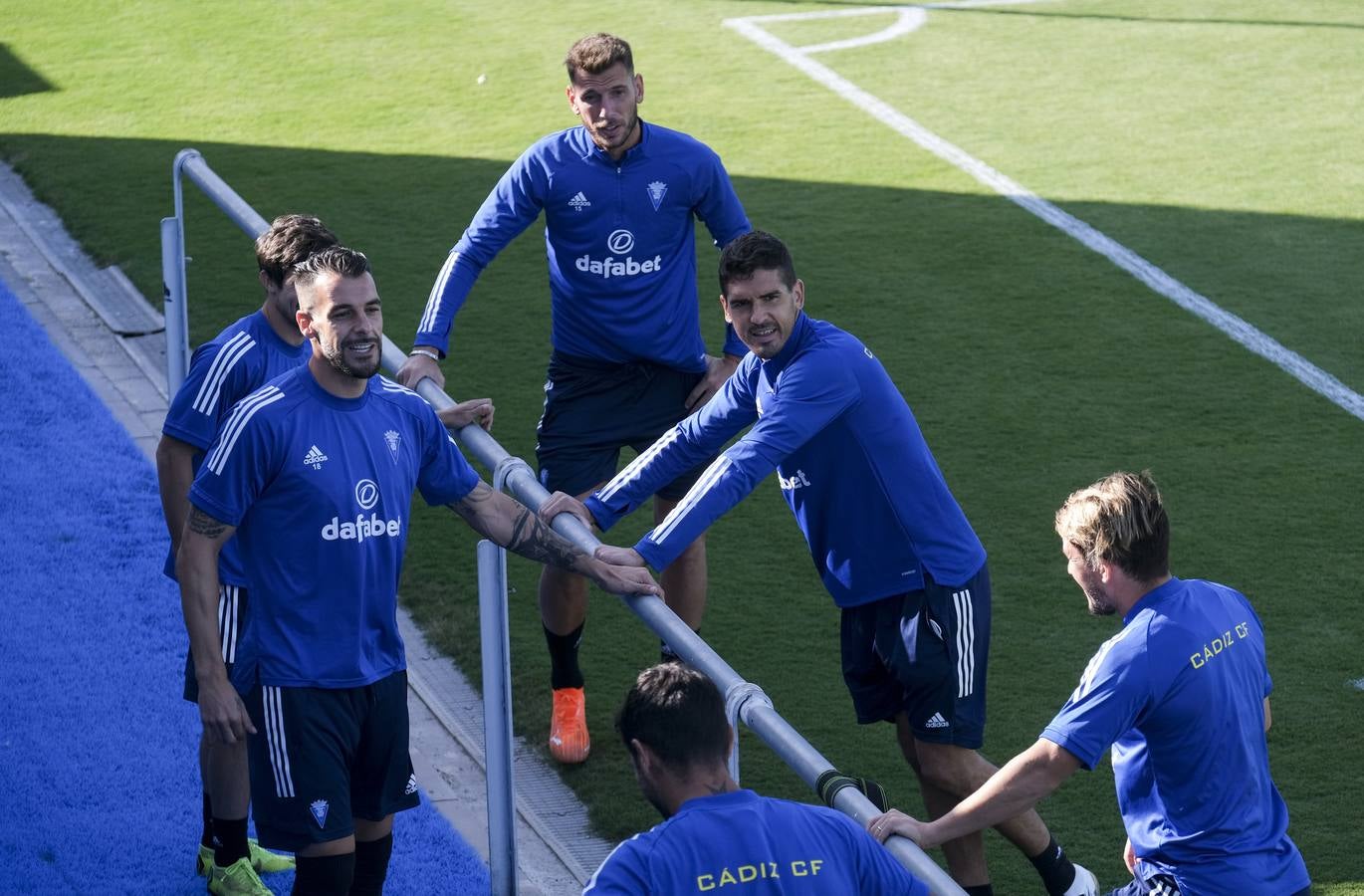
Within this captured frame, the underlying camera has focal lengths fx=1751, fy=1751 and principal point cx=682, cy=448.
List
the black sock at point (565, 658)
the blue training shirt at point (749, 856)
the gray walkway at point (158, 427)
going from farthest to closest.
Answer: the black sock at point (565, 658) → the gray walkway at point (158, 427) → the blue training shirt at point (749, 856)

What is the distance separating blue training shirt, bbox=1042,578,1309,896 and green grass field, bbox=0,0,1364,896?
1.25 m

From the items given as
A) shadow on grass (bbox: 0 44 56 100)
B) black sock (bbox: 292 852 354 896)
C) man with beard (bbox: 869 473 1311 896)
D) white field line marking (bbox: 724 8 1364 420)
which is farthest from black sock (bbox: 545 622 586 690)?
shadow on grass (bbox: 0 44 56 100)

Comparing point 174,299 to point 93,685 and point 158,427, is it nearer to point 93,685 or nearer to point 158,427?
point 158,427

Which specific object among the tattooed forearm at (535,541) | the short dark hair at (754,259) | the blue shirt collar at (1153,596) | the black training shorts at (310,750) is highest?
the short dark hair at (754,259)

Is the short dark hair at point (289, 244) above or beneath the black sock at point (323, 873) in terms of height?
above

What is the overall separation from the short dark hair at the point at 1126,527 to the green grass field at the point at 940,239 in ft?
5.05

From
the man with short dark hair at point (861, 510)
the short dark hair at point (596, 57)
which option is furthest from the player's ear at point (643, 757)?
the short dark hair at point (596, 57)

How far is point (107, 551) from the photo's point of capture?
21.9ft

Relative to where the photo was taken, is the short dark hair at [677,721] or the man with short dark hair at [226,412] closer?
the short dark hair at [677,721]

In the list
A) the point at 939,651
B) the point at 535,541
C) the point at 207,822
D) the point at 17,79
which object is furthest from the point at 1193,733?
the point at 17,79

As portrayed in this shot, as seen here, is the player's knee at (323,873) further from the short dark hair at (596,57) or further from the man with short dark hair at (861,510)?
the short dark hair at (596,57)

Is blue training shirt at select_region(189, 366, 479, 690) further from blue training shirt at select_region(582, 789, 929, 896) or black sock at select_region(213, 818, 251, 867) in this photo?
blue training shirt at select_region(582, 789, 929, 896)

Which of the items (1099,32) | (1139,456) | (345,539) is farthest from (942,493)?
(1099,32)

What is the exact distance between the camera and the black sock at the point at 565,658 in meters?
5.40
